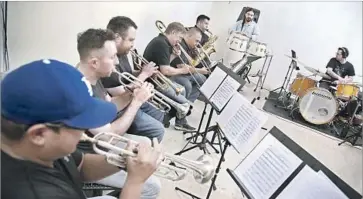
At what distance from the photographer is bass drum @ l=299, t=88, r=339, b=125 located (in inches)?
201

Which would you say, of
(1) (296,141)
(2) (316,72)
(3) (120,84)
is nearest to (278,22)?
(2) (316,72)

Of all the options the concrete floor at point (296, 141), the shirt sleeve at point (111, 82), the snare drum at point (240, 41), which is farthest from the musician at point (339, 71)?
the shirt sleeve at point (111, 82)

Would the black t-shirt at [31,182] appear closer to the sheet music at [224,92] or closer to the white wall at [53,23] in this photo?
the sheet music at [224,92]

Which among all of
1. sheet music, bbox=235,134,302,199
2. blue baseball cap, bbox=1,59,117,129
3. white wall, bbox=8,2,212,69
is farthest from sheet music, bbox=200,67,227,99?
blue baseball cap, bbox=1,59,117,129

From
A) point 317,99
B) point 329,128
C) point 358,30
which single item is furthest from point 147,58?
point 358,30

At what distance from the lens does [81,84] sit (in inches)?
40.1

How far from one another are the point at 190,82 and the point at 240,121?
6.99 feet

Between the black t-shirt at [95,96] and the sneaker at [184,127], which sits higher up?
the black t-shirt at [95,96]

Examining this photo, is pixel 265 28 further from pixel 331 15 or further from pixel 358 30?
pixel 358 30

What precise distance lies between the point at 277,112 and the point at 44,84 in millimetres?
5131

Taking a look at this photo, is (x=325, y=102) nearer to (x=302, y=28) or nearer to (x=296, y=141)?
(x=296, y=141)

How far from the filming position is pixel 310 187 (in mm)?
1350

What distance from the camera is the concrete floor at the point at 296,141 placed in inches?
109

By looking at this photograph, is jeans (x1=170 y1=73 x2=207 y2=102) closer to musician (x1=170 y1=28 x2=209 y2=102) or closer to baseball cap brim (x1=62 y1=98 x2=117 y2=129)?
musician (x1=170 y1=28 x2=209 y2=102)
